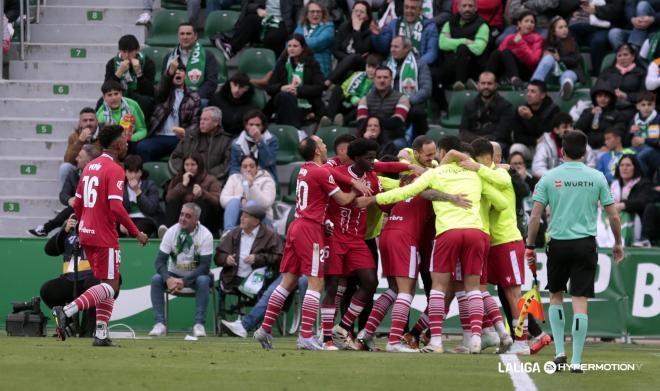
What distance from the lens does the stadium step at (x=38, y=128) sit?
76.5 ft

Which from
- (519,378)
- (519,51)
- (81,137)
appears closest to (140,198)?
(81,137)

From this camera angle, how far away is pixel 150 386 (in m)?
10.4

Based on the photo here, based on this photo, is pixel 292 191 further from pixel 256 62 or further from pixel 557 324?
pixel 557 324

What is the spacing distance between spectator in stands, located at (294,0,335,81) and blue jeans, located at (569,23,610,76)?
4.10m

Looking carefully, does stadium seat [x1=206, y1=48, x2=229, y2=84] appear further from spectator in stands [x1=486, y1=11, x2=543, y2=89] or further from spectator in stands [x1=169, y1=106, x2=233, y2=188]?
spectator in stands [x1=486, y1=11, x2=543, y2=89]

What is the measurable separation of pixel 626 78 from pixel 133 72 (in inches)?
305

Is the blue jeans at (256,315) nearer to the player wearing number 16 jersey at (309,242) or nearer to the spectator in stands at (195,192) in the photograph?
the spectator in stands at (195,192)

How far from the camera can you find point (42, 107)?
23.7m

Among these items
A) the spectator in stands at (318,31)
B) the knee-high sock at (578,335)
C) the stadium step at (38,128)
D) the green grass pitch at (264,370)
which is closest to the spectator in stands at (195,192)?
the stadium step at (38,128)

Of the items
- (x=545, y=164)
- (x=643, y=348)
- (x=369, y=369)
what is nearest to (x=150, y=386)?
(x=369, y=369)

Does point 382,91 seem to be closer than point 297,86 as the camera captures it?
Yes

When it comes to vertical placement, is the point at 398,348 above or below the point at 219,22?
below

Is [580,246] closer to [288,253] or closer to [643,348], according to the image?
[288,253]

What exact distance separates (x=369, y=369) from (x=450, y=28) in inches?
476
